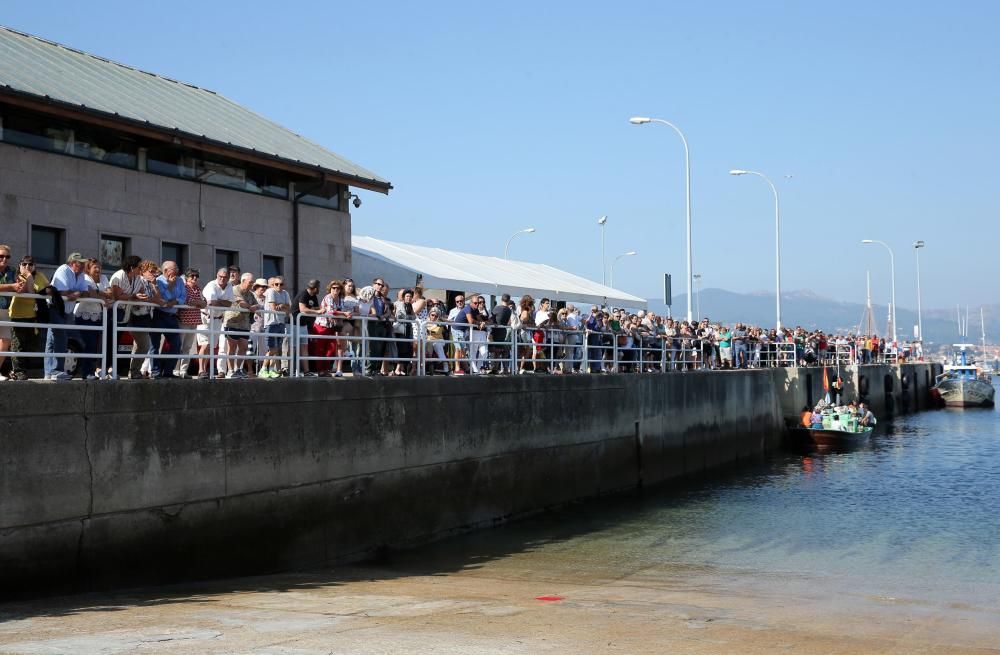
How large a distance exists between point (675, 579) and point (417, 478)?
4263 mm

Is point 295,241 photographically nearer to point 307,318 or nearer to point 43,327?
point 307,318

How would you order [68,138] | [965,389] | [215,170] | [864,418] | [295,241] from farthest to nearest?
1. [965,389]
2. [864,418]
3. [295,241]
4. [215,170]
5. [68,138]

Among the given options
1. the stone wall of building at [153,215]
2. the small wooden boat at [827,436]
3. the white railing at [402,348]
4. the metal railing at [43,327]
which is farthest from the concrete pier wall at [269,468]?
the small wooden boat at [827,436]

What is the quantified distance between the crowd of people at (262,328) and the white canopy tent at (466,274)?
3.42m

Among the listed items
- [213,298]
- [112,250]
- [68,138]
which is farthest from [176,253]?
[213,298]

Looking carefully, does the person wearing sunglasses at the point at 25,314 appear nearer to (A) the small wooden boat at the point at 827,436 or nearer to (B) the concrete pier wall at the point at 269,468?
(B) the concrete pier wall at the point at 269,468

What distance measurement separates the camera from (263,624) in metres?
10.2

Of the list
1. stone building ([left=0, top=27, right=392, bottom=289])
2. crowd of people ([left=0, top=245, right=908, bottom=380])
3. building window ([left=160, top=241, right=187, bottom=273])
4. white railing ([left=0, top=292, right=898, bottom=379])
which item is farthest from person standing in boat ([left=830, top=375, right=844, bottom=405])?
building window ([left=160, top=241, right=187, bottom=273])

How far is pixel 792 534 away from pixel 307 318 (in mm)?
9236

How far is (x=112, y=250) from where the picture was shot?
20281 mm

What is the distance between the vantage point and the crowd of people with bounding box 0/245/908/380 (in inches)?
485

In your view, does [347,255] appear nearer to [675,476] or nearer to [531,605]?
[675,476]

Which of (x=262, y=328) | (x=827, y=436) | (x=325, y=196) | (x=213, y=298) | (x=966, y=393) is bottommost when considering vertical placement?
(x=827, y=436)

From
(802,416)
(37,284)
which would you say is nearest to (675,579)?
(37,284)
